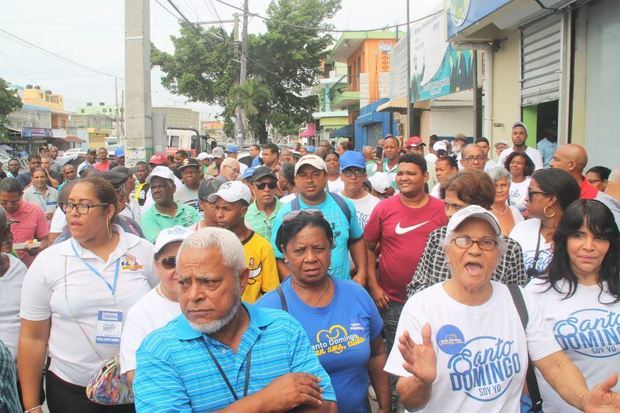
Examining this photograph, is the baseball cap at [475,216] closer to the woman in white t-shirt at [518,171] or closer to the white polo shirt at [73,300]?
the white polo shirt at [73,300]

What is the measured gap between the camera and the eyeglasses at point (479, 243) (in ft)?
8.07

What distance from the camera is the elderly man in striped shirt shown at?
1900 millimetres

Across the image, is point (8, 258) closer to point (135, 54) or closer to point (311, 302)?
point (311, 302)

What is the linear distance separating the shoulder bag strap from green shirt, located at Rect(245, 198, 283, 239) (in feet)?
8.65

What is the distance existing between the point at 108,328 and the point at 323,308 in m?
1.14

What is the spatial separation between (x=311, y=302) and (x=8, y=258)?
1851mm

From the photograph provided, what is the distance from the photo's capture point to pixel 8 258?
11.0 ft

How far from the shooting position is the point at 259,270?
3.68 metres

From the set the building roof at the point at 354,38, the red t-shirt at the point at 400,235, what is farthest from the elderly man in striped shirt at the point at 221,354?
the building roof at the point at 354,38

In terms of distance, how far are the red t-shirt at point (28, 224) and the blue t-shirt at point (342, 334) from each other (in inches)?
152

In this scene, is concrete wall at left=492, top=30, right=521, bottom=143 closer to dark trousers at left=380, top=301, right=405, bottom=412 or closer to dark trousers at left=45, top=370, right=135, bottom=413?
dark trousers at left=380, top=301, right=405, bottom=412

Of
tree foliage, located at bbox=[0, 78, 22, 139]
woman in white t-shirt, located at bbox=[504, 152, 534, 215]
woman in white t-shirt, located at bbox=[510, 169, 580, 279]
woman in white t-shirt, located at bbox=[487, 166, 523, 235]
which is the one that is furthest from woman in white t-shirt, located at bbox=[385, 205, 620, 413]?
tree foliage, located at bbox=[0, 78, 22, 139]

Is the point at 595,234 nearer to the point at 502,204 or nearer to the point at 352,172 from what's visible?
the point at 502,204

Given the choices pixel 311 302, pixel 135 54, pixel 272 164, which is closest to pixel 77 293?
pixel 311 302
